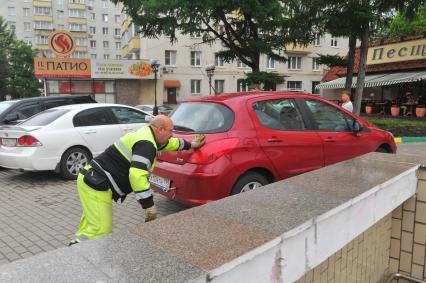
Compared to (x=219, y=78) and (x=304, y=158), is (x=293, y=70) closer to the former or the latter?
(x=219, y=78)

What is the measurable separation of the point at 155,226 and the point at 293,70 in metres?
49.8

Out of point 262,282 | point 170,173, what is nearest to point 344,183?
point 262,282

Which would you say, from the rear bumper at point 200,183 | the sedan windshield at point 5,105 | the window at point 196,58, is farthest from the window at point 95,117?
the window at point 196,58

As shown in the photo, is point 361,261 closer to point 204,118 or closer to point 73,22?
point 204,118

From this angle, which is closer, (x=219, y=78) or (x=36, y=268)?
(x=36, y=268)

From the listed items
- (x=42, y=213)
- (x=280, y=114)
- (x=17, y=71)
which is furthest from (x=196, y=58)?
(x=280, y=114)

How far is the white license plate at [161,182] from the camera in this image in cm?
496

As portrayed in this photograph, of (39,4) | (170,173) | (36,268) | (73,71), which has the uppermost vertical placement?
(39,4)

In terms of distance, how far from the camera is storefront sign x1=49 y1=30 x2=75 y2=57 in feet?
98.8

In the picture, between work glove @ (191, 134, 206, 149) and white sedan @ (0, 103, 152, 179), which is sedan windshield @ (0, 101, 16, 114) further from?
work glove @ (191, 134, 206, 149)

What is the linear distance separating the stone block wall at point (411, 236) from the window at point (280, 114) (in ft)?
7.85

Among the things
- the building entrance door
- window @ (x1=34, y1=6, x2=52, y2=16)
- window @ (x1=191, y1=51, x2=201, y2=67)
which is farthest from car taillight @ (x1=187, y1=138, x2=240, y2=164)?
window @ (x1=34, y1=6, x2=52, y2=16)

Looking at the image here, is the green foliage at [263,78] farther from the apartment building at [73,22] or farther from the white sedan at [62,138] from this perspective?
the apartment building at [73,22]

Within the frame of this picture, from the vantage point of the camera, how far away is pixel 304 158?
18.2ft
